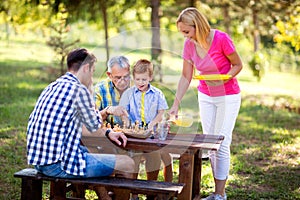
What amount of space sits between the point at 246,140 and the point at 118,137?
421 centimetres

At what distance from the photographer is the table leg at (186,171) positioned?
13.6ft

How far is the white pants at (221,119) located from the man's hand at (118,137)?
998mm

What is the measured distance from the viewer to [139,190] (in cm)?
369

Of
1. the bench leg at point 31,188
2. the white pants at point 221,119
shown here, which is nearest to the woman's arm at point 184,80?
the white pants at point 221,119

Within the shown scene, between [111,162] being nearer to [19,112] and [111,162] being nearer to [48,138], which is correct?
[48,138]

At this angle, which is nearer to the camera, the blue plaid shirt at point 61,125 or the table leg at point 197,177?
the blue plaid shirt at point 61,125

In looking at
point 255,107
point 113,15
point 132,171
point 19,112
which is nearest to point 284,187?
point 132,171

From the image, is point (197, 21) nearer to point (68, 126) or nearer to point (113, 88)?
point (113, 88)

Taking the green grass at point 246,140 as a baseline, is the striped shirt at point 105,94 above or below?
above

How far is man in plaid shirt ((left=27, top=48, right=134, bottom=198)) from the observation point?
3.57 metres

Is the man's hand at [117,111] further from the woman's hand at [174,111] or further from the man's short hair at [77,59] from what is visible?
the man's short hair at [77,59]

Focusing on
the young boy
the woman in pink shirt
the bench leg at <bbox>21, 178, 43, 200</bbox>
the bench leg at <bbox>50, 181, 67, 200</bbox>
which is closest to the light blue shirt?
the young boy

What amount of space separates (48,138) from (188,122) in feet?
4.56

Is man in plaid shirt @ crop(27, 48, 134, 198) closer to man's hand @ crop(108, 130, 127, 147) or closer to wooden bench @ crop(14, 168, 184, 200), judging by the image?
wooden bench @ crop(14, 168, 184, 200)
